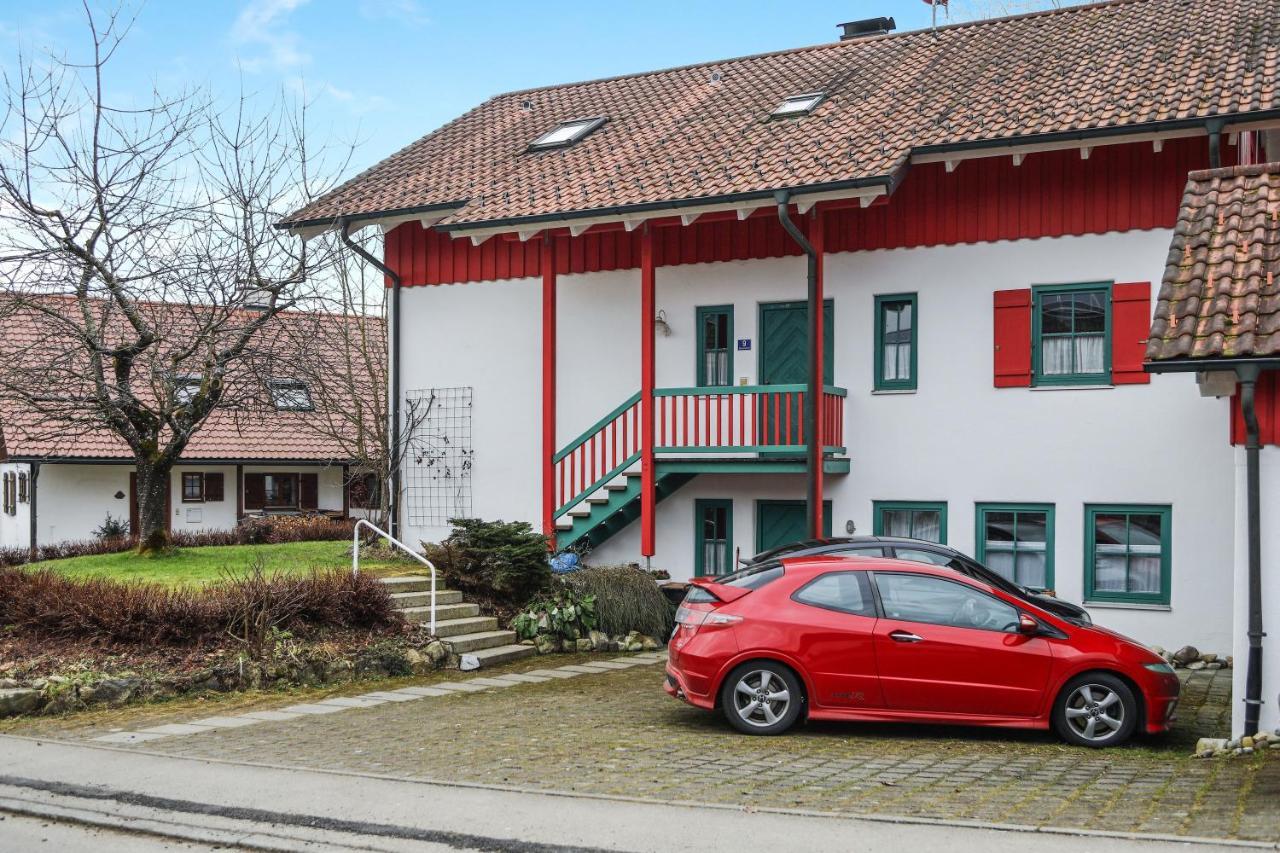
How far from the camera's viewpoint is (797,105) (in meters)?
19.2

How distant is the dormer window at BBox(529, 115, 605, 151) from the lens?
68.2 feet

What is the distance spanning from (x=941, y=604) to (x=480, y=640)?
658 cm

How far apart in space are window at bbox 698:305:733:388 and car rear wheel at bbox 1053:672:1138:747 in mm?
8882

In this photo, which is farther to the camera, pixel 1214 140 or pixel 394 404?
pixel 394 404

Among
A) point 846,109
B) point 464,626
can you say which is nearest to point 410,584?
point 464,626

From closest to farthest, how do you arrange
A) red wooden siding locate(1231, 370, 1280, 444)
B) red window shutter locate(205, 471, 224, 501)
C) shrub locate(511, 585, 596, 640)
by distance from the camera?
1. red wooden siding locate(1231, 370, 1280, 444)
2. shrub locate(511, 585, 596, 640)
3. red window shutter locate(205, 471, 224, 501)

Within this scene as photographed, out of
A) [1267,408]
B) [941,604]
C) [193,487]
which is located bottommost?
[193,487]

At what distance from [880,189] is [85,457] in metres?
22.7

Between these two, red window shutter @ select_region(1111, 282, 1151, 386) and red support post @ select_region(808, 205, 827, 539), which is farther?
red support post @ select_region(808, 205, 827, 539)

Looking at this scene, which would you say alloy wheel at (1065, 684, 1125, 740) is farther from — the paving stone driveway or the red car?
the paving stone driveway

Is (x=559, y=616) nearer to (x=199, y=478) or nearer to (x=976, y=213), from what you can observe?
(x=976, y=213)

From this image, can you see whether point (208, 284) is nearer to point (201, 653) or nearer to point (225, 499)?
point (201, 653)

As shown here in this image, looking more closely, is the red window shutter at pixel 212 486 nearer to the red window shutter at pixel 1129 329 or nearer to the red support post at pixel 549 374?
the red support post at pixel 549 374

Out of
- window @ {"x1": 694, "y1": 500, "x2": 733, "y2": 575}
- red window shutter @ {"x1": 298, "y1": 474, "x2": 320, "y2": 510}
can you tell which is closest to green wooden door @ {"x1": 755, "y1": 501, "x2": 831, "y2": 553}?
window @ {"x1": 694, "y1": 500, "x2": 733, "y2": 575}
